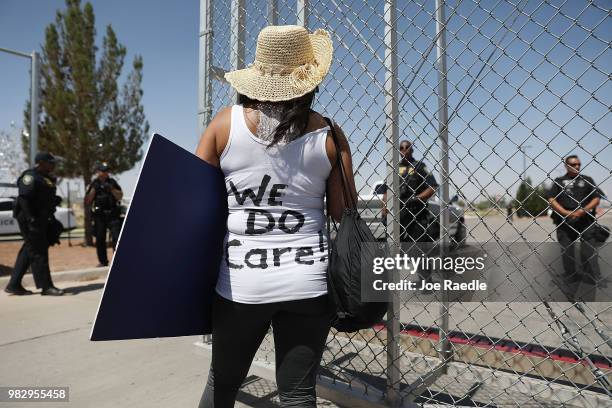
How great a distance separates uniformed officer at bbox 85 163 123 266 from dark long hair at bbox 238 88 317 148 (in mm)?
6759

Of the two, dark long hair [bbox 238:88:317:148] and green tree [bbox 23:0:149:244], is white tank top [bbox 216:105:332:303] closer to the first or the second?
dark long hair [bbox 238:88:317:148]

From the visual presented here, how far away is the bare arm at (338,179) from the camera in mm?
1548

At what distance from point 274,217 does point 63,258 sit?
29.0ft

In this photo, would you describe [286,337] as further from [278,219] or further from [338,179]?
[338,179]

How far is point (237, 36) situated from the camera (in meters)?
2.96

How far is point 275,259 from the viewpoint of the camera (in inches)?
59.5

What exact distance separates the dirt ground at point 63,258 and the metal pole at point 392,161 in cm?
674

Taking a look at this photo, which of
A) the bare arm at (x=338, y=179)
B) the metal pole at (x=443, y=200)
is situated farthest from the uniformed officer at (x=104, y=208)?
the bare arm at (x=338, y=179)

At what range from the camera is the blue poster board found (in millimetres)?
1523

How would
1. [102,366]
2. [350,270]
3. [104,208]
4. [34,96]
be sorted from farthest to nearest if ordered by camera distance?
[34,96] < [104,208] < [102,366] < [350,270]

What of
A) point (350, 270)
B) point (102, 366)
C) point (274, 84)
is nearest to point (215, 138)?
point (274, 84)

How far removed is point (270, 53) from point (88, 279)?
6252mm

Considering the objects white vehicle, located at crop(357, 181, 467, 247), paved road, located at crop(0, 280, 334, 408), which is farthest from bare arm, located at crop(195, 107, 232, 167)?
paved road, located at crop(0, 280, 334, 408)

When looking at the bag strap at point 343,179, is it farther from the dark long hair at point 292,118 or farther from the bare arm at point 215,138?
the bare arm at point 215,138
